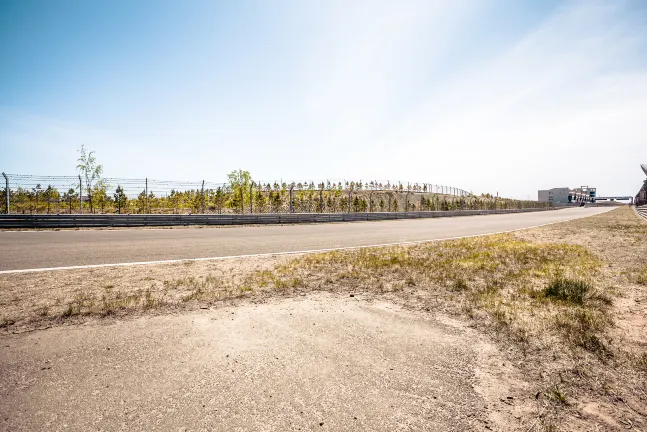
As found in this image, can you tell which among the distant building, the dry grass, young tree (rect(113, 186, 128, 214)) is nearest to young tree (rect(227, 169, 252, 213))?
young tree (rect(113, 186, 128, 214))

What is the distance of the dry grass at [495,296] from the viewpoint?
8.57 ft

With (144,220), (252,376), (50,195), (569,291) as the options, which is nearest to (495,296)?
(569,291)

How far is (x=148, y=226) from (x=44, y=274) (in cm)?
1081

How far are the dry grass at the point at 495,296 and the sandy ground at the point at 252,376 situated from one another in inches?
17.0

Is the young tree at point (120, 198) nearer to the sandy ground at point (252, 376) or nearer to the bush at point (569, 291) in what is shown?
the sandy ground at point (252, 376)

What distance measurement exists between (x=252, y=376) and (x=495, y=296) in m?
4.15

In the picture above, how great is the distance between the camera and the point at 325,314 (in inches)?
164

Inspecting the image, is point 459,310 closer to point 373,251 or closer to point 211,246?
point 373,251

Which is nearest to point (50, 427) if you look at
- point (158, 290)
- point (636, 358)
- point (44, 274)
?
point (158, 290)

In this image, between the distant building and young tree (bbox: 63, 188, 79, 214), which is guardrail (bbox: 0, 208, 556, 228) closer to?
young tree (bbox: 63, 188, 79, 214)

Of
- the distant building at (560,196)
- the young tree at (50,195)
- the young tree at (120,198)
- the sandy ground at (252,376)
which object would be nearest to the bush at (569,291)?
the sandy ground at (252,376)

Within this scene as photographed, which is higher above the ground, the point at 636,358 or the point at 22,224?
the point at 22,224

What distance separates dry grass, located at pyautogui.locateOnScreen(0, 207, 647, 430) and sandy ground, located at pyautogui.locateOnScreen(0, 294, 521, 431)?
1.41 ft

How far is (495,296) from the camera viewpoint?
4961mm
